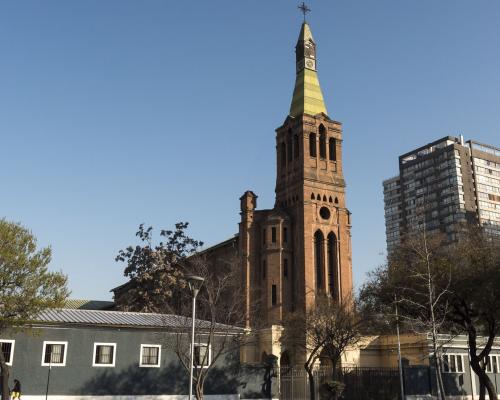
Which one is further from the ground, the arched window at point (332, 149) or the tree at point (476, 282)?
the arched window at point (332, 149)

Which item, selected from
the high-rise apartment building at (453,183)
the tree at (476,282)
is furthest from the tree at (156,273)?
the high-rise apartment building at (453,183)

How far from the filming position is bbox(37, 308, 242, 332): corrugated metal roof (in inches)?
1266

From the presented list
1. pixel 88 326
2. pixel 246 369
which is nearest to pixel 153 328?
pixel 88 326

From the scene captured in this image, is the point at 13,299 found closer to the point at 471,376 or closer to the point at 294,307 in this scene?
the point at 294,307

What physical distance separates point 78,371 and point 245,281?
2655cm

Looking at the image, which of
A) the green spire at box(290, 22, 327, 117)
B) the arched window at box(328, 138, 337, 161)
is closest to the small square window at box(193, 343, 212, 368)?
the arched window at box(328, 138, 337, 161)

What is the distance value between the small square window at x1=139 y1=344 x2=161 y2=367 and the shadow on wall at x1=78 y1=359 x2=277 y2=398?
35 centimetres

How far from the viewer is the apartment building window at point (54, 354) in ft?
102

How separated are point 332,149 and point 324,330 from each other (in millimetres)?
26874

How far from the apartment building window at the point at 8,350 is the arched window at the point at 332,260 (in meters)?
33.8

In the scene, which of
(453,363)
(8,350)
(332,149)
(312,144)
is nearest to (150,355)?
(8,350)

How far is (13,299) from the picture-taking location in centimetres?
2764

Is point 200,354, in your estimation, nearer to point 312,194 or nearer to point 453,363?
point 453,363

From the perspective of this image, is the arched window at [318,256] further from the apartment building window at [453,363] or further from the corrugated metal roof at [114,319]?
the corrugated metal roof at [114,319]
